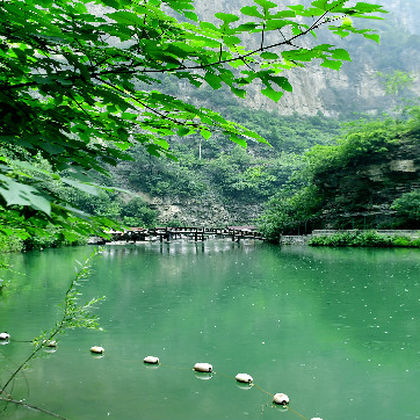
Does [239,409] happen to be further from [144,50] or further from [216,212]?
[216,212]

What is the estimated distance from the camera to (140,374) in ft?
15.7

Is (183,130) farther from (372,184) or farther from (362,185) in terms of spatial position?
(372,184)

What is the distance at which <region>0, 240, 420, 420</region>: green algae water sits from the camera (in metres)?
4.02

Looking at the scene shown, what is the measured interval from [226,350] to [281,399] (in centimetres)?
178

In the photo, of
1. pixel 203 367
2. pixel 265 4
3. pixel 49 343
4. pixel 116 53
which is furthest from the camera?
pixel 203 367

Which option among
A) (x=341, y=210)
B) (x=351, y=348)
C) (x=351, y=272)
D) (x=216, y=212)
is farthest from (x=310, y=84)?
(x=351, y=348)

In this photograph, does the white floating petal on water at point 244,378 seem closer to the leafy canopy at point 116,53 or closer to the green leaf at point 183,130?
the green leaf at point 183,130

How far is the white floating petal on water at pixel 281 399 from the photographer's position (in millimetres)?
3992

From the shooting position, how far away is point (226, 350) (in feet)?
18.8

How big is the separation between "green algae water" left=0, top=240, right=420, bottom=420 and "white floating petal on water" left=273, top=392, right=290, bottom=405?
8cm

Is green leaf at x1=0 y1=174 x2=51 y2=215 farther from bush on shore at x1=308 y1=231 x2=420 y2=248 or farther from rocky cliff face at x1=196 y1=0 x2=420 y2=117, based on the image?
rocky cliff face at x1=196 y1=0 x2=420 y2=117

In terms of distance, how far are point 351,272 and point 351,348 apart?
26.3ft

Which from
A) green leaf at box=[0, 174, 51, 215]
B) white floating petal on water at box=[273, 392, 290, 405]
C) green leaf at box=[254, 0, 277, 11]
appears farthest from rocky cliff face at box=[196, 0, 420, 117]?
green leaf at box=[0, 174, 51, 215]

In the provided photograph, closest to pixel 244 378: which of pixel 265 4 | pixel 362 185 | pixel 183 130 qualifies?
pixel 183 130
